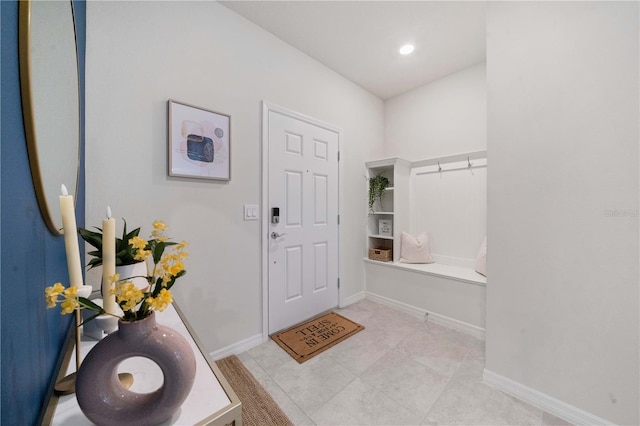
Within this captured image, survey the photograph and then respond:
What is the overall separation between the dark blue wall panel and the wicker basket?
108 inches

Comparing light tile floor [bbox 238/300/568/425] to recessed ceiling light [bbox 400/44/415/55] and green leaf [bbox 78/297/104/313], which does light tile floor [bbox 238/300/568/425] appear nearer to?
green leaf [bbox 78/297/104/313]

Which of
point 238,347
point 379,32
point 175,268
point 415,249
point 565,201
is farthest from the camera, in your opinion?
point 415,249

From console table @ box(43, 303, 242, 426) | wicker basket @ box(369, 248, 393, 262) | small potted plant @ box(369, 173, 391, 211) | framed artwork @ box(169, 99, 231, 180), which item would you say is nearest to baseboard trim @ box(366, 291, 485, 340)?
wicker basket @ box(369, 248, 393, 262)

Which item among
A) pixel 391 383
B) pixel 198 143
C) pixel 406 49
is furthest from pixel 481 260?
pixel 198 143

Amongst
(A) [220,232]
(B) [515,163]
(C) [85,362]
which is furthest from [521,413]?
(A) [220,232]

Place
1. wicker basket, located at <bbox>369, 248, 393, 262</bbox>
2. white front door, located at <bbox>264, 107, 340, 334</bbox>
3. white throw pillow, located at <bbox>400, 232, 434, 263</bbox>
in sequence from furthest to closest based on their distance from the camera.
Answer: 1. wicker basket, located at <bbox>369, 248, 393, 262</bbox>
2. white throw pillow, located at <bbox>400, 232, 434, 263</bbox>
3. white front door, located at <bbox>264, 107, 340, 334</bbox>

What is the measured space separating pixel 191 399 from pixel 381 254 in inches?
102

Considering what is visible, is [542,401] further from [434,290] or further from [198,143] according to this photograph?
[198,143]

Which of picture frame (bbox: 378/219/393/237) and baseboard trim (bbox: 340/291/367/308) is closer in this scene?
baseboard trim (bbox: 340/291/367/308)

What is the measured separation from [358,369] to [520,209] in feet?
5.04

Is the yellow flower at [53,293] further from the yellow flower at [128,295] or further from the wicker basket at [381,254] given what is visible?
the wicker basket at [381,254]

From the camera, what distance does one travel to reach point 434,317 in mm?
2457

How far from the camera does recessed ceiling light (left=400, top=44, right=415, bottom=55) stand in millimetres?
2328

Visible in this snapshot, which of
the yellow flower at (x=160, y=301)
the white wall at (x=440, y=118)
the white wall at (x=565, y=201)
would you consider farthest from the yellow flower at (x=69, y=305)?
the white wall at (x=440, y=118)
